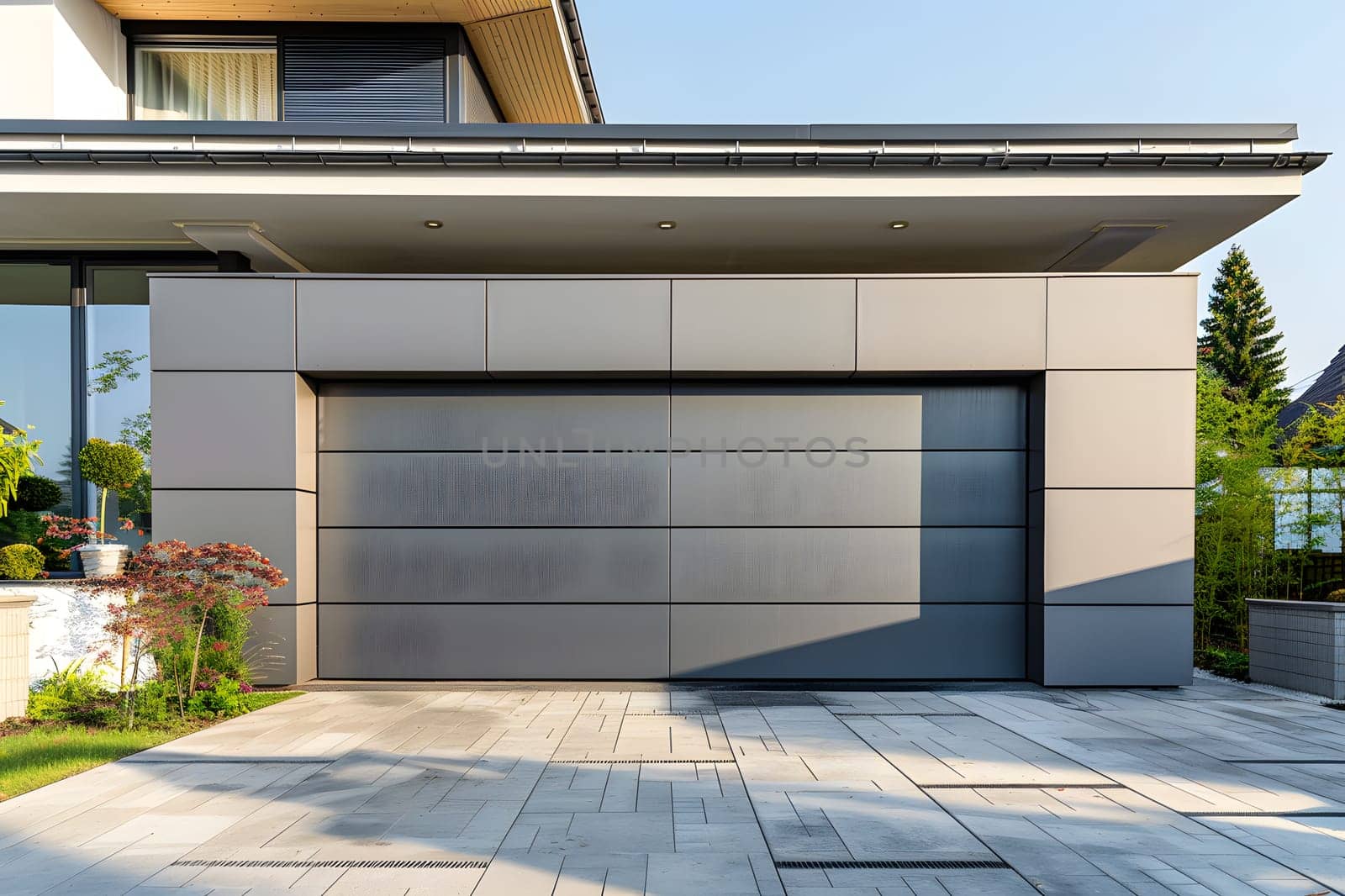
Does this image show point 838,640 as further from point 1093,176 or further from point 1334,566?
point 1334,566

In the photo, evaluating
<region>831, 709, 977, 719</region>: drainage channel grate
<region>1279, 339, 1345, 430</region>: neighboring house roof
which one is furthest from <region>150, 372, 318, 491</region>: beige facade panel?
<region>1279, 339, 1345, 430</region>: neighboring house roof

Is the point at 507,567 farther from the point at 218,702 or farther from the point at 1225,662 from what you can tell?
the point at 1225,662

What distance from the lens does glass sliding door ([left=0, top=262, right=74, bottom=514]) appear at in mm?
9734

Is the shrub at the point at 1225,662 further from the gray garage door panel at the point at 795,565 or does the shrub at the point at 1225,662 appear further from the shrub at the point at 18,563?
the shrub at the point at 18,563

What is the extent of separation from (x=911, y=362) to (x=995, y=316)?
933 mm

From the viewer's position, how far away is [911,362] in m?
8.72

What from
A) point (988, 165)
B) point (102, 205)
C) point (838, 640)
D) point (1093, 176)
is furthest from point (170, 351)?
point (1093, 176)

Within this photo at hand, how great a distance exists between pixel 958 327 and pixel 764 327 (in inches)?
74.9

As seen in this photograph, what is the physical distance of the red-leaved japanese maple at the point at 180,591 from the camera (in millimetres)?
7355

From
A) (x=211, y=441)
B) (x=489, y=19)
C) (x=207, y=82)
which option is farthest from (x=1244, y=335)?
(x=211, y=441)

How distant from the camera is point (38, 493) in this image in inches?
376

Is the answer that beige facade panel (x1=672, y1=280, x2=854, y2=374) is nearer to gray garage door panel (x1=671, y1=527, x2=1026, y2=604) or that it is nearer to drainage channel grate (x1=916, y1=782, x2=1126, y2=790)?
gray garage door panel (x1=671, y1=527, x2=1026, y2=604)

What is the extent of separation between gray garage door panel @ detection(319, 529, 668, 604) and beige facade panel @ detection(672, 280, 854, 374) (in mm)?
1883

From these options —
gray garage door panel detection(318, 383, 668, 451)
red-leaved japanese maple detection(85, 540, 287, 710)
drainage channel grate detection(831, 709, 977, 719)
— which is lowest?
drainage channel grate detection(831, 709, 977, 719)
